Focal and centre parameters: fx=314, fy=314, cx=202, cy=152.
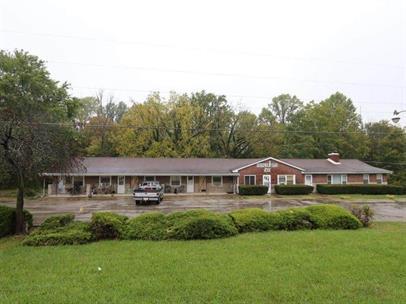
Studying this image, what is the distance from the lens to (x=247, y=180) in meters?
33.4

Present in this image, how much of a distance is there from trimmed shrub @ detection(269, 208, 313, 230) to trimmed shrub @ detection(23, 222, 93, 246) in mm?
6248

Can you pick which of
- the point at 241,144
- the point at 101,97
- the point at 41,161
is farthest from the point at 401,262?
the point at 101,97

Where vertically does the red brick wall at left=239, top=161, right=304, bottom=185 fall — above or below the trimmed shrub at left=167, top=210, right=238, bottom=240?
above

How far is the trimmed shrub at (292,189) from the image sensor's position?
31891 mm

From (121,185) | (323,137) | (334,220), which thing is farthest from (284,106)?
(334,220)

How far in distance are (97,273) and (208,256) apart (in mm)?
2567

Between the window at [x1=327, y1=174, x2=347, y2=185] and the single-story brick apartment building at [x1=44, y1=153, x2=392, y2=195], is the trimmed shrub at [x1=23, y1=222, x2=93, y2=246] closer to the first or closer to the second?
the single-story brick apartment building at [x1=44, y1=153, x2=392, y2=195]

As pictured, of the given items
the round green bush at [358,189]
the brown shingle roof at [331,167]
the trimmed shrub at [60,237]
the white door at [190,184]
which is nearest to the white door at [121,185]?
the white door at [190,184]

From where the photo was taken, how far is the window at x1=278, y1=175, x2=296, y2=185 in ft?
111

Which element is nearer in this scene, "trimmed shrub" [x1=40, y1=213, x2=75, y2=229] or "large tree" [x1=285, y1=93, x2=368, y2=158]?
"trimmed shrub" [x1=40, y1=213, x2=75, y2=229]

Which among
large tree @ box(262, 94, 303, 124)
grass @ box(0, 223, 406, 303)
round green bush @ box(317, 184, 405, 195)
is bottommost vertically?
round green bush @ box(317, 184, 405, 195)

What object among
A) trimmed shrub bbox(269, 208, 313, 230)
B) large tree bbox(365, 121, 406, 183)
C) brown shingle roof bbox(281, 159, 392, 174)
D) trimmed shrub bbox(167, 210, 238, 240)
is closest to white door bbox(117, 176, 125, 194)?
brown shingle roof bbox(281, 159, 392, 174)

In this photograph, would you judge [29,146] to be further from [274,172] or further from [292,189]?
[274,172]

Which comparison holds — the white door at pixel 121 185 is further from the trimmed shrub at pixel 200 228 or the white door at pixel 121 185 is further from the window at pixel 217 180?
the trimmed shrub at pixel 200 228
